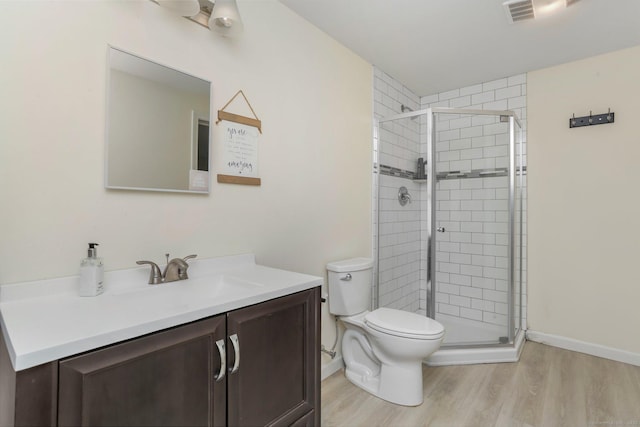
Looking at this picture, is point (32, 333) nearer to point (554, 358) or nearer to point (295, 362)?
point (295, 362)

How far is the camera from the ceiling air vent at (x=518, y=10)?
1857 millimetres

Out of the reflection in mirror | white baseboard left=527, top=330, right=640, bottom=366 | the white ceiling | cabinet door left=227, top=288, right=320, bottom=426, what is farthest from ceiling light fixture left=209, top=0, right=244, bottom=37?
white baseboard left=527, top=330, right=640, bottom=366

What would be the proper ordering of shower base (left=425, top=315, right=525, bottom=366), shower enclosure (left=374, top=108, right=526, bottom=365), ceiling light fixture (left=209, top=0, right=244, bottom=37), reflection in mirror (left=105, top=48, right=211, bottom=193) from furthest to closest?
shower enclosure (left=374, top=108, right=526, bottom=365), shower base (left=425, top=315, right=525, bottom=366), ceiling light fixture (left=209, top=0, right=244, bottom=37), reflection in mirror (left=105, top=48, right=211, bottom=193)

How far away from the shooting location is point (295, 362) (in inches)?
48.8

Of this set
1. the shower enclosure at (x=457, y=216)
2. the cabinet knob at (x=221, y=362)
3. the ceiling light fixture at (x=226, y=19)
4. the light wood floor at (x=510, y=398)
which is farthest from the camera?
the shower enclosure at (x=457, y=216)

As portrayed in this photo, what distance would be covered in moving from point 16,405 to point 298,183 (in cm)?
156

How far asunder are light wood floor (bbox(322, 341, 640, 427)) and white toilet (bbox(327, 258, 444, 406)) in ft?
0.29

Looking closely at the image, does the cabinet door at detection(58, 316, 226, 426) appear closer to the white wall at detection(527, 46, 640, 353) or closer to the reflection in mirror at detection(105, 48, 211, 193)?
the reflection in mirror at detection(105, 48, 211, 193)

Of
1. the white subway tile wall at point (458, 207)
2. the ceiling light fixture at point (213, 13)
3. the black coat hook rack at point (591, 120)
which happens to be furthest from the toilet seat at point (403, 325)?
the black coat hook rack at point (591, 120)

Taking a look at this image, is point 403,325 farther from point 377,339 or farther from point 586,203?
point 586,203

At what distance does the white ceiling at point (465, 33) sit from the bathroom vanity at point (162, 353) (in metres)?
1.74

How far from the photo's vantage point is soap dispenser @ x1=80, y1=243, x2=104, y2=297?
3.61ft

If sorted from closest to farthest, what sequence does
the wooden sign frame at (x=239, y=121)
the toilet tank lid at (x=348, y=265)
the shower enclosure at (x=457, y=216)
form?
the wooden sign frame at (x=239, y=121)
the toilet tank lid at (x=348, y=265)
the shower enclosure at (x=457, y=216)

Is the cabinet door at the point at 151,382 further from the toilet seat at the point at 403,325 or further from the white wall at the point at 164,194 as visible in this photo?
the toilet seat at the point at 403,325
